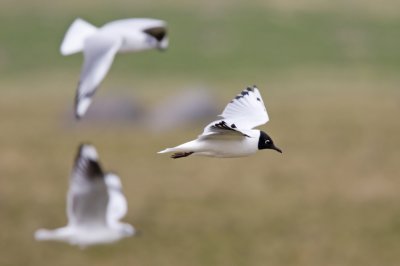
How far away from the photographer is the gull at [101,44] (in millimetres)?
6305

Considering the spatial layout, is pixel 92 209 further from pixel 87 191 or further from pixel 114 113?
pixel 114 113

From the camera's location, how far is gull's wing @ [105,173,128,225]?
12617 mm

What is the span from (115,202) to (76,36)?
232 inches

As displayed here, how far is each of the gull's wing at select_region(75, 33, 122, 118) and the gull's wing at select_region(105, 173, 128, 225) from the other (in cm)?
538

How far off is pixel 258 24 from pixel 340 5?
877cm

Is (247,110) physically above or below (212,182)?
above

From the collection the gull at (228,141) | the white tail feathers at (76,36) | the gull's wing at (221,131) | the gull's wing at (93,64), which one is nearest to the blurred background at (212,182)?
the white tail feathers at (76,36)

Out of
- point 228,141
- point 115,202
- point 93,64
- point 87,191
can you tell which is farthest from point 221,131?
point 115,202

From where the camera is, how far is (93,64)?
6.59m

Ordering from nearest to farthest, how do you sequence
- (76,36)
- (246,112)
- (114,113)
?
(246,112)
(76,36)
(114,113)

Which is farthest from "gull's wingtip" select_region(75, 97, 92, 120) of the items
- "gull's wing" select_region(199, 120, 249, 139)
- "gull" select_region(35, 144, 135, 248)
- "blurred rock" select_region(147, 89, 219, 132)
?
"blurred rock" select_region(147, 89, 219, 132)

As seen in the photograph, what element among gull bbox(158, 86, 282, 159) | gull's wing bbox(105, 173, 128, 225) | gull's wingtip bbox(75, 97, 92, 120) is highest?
gull's wingtip bbox(75, 97, 92, 120)

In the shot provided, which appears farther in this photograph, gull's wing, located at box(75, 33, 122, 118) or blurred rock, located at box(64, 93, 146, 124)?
blurred rock, located at box(64, 93, 146, 124)

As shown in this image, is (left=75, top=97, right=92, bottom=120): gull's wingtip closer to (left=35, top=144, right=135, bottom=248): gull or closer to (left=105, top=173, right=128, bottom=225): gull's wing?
(left=35, top=144, right=135, bottom=248): gull
